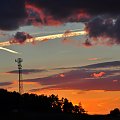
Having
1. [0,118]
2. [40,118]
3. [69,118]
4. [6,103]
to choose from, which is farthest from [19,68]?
[6,103]

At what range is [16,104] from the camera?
647 feet

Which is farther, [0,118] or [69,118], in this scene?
[69,118]

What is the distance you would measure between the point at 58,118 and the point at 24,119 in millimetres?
17446

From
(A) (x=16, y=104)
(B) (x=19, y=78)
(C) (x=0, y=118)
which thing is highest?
(A) (x=16, y=104)

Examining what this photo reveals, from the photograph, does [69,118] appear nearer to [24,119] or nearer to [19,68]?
[24,119]

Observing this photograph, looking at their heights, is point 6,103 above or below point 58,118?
above

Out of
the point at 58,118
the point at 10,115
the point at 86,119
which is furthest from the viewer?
the point at 86,119

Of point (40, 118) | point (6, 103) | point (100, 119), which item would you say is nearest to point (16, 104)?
point (6, 103)

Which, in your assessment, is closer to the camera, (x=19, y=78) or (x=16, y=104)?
(x=19, y=78)

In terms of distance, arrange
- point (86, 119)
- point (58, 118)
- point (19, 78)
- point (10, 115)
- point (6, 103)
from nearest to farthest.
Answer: point (19, 78) < point (10, 115) < point (58, 118) < point (86, 119) < point (6, 103)

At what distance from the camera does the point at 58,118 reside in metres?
145

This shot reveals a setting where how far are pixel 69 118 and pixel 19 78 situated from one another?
101 feet

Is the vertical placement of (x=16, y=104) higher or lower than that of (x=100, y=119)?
higher

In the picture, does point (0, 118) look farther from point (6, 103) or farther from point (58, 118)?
point (6, 103)
